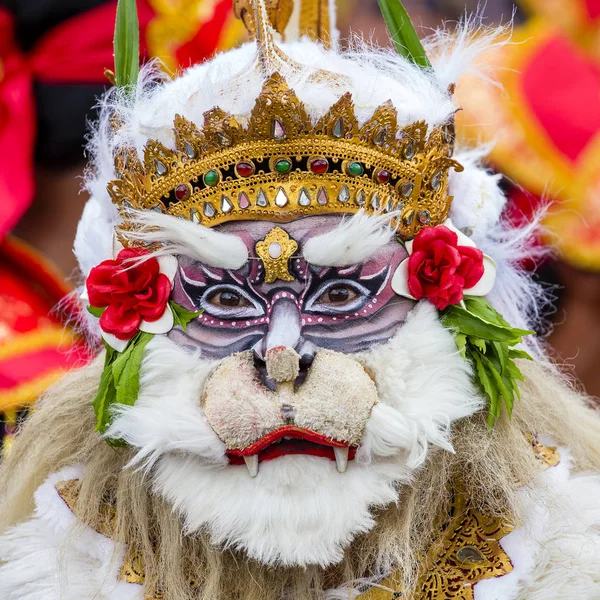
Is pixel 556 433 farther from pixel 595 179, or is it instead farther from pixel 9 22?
pixel 9 22

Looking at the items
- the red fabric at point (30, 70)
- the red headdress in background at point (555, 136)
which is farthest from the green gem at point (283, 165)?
the red headdress in background at point (555, 136)

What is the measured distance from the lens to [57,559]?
164 cm

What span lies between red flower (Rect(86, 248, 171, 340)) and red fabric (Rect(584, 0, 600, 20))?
2525 mm

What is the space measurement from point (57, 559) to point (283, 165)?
2.45 feet

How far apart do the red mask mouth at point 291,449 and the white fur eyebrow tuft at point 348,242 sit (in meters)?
0.28

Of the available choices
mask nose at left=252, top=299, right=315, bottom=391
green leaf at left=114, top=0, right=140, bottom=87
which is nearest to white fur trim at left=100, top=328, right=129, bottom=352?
mask nose at left=252, top=299, right=315, bottom=391

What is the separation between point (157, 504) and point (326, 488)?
318 mm

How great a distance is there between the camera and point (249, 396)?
1493 millimetres

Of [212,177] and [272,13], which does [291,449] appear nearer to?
[212,177]

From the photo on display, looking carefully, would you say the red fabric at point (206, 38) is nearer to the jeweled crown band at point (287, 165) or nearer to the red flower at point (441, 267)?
the jeweled crown band at point (287, 165)

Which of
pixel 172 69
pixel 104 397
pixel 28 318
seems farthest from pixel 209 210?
pixel 28 318

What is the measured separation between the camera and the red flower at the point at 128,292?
1623 mm

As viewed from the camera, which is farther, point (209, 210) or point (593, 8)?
point (593, 8)

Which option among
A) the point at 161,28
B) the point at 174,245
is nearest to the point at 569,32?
the point at 161,28
